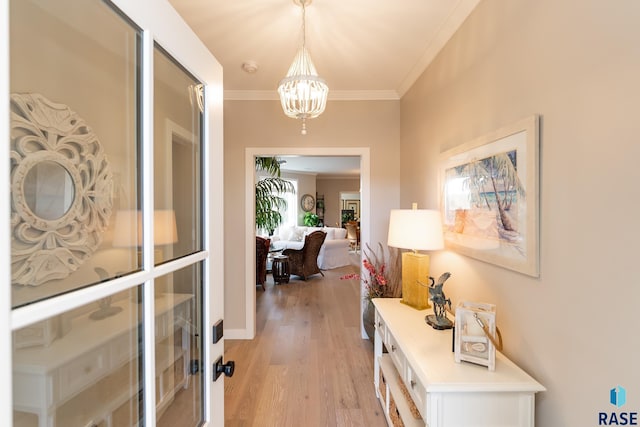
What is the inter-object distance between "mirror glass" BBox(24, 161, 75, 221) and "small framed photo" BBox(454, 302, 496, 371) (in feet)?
4.50

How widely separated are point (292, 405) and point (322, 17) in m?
2.61

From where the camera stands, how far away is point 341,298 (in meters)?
4.67

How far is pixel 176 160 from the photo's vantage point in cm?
87

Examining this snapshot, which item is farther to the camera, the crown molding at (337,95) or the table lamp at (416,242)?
the crown molding at (337,95)

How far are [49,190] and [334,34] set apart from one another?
206cm

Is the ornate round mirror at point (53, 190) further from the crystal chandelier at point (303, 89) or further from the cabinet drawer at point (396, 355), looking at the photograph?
the cabinet drawer at point (396, 355)

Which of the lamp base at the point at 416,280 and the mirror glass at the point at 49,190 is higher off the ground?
the mirror glass at the point at 49,190

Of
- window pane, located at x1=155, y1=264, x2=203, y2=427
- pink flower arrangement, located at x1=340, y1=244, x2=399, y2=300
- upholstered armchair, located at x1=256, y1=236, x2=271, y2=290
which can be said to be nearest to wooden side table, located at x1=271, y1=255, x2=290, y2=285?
upholstered armchair, located at x1=256, y1=236, x2=271, y2=290

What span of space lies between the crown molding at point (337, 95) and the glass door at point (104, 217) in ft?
7.49

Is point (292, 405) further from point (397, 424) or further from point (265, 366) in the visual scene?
point (397, 424)

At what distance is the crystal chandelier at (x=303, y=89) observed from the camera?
5.49 ft

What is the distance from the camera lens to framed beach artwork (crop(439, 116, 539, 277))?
48.3 inches

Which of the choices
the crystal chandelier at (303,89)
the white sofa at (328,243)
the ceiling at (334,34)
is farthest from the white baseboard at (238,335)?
the white sofa at (328,243)

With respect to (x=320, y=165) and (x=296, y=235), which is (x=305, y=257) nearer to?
(x=296, y=235)
